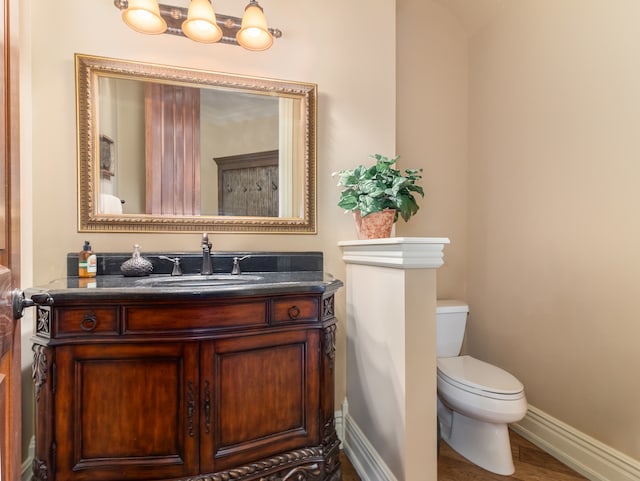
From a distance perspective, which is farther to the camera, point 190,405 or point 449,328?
point 449,328

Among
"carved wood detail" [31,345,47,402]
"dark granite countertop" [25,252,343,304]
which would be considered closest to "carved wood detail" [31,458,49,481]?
"carved wood detail" [31,345,47,402]

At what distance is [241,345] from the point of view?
1.13 meters

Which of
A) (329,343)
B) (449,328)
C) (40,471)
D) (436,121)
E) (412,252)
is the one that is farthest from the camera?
(436,121)

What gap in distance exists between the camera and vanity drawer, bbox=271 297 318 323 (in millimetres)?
1188

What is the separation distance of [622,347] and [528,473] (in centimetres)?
73

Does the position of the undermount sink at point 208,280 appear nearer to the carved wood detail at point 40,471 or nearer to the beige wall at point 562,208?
the carved wood detail at point 40,471

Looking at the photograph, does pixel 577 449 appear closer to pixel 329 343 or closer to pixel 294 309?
pixel 329 343

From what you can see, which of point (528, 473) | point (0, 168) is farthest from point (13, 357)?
point (528, 473)

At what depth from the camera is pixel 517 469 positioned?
1.53 meters

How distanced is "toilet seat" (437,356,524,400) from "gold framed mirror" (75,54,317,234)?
1.03m

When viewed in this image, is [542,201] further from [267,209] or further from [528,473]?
[267,209]

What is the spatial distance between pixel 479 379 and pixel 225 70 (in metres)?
1.99

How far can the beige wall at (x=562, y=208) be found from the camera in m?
1.38

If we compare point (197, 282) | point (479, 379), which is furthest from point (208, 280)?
point (479, 379)
